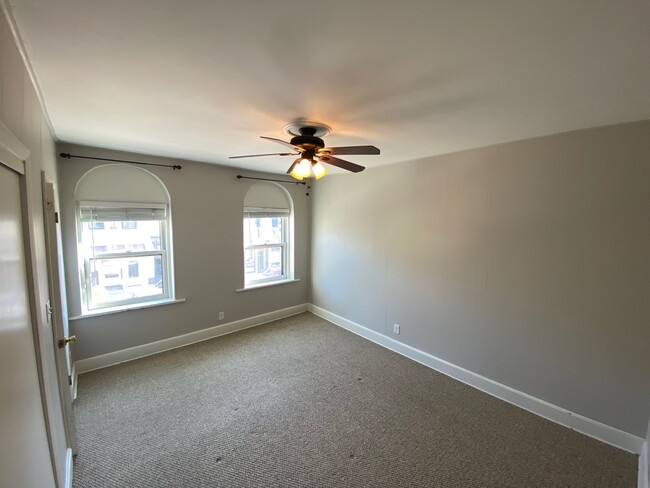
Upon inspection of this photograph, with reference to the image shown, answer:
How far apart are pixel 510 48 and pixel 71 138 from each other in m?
3.44

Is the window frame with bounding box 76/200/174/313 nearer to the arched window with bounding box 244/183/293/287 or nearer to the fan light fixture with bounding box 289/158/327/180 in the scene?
the arched window with bounding box 244/183/293/287

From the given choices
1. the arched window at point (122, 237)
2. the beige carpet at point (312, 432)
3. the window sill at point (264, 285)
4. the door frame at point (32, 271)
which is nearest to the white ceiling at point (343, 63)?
the door frame at point (32, 271)

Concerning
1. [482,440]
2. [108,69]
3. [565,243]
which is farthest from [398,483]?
[108,69]

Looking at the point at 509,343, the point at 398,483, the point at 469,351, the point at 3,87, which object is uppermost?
the point at 3,87

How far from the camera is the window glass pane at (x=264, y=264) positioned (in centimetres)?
439

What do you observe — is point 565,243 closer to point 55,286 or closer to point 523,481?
point 523,481

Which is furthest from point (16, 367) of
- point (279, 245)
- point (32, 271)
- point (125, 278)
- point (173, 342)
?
point (279, 245)

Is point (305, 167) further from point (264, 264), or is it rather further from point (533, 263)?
point (264, 264)

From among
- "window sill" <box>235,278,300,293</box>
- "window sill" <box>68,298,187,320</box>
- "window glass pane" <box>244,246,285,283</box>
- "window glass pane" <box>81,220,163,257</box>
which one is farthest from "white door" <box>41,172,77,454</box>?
"window glass pane" <box>244,246,285,283</box>

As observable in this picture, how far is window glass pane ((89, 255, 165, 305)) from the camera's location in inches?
125

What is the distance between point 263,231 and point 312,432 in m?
2.93

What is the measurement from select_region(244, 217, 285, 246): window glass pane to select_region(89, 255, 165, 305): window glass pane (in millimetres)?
1225

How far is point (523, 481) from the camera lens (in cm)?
188

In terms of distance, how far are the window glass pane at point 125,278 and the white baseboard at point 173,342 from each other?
60 cm
